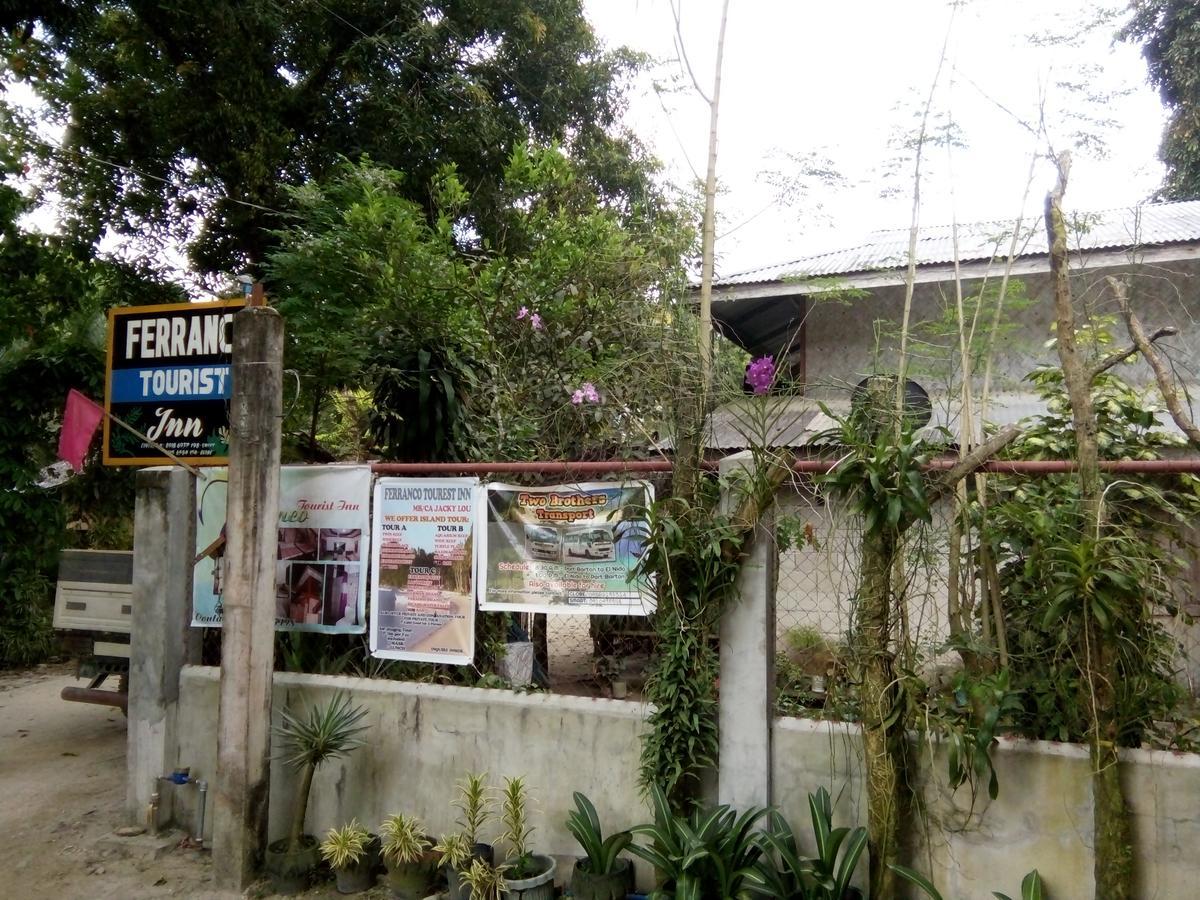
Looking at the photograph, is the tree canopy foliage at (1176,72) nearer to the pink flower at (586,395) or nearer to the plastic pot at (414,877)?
the pink flower at (586,395)

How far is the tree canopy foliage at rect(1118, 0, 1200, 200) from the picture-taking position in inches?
683

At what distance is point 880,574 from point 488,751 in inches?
86.2

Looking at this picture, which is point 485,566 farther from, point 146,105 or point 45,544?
point 146,105

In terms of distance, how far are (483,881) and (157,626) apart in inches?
105

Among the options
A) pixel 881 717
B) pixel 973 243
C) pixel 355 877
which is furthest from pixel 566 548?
pixel 973 243

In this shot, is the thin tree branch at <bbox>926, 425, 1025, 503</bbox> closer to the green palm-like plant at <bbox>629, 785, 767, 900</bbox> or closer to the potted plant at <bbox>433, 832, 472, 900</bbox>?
the green palm-like plant at <bbox>629, 785, 767, 900</bbox>

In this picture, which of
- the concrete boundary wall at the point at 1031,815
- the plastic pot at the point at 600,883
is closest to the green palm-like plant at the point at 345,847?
the plastic pot at the point at 600,883

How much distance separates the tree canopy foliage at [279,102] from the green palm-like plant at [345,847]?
8.40 metres

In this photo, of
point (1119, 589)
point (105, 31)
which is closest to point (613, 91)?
point (105, 31)

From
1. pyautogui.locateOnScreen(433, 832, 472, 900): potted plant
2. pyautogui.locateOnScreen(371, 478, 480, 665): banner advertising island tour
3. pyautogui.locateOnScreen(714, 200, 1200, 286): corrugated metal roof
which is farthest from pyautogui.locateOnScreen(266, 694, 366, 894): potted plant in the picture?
pyautogui.locateOnScreen(714, 200, 1200, 286): corrugated metal roof

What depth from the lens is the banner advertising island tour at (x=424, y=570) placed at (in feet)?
15.0

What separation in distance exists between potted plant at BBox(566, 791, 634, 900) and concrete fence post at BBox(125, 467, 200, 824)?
9.14 ft

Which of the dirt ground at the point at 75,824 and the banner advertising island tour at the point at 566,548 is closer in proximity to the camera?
the banner advertising island tour at the point at 566,548

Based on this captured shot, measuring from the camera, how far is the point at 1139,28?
59.2 feet
